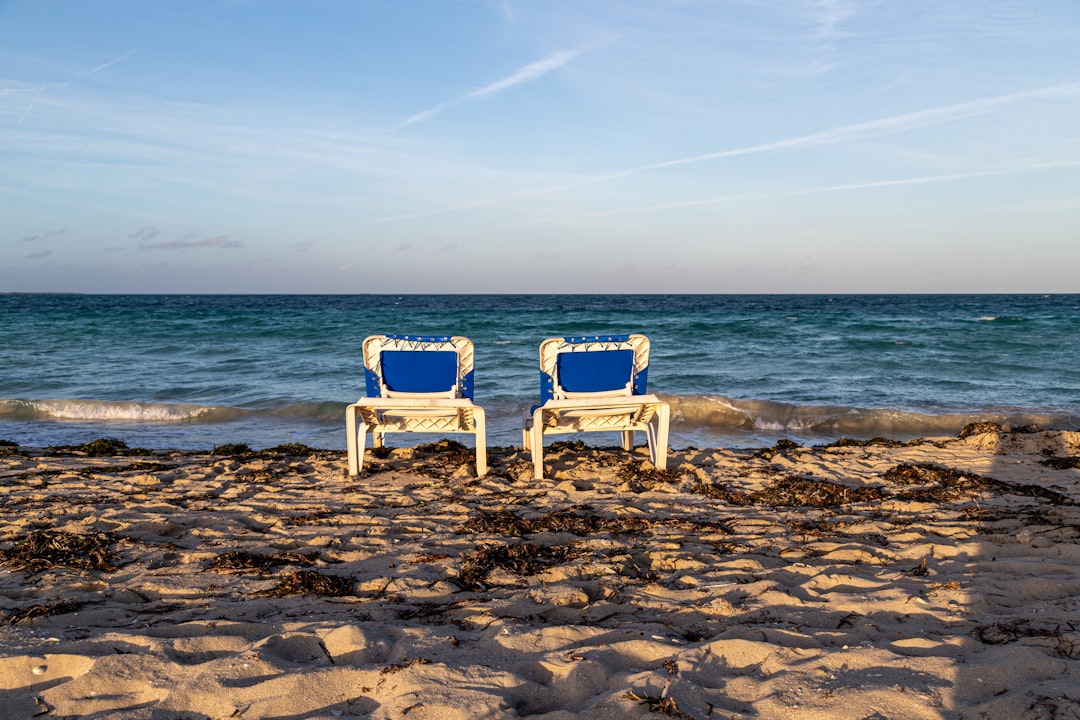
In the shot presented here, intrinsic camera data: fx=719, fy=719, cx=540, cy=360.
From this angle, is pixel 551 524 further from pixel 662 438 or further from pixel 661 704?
pixel 661 704

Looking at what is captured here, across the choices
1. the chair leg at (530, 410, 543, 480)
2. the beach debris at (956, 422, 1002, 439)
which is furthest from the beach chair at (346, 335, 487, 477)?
the beach debris at (956, 422, 1002, 439)

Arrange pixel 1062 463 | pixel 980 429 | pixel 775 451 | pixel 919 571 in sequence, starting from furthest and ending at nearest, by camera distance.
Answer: pixel 980 429 < pixel 775 451 < pixel 1062 463 < pixel 919 571

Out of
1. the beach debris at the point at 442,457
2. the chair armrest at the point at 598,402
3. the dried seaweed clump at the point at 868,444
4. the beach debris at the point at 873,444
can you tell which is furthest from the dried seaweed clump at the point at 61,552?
the dried seaweed clump at the point at 868,444

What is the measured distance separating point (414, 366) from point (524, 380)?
26.8 feet

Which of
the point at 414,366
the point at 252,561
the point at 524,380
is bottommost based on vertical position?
the point at 524,380

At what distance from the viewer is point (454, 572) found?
3553 millimetres

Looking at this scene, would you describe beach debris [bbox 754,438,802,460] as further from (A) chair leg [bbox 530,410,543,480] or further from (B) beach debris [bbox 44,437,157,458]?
(B) beach debris [bbox 44,437,157,458]

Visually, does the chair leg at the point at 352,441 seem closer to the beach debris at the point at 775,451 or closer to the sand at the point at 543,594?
the sand at the point at 543,594

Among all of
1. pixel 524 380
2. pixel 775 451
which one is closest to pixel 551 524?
pixel 775 451

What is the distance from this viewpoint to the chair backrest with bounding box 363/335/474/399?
6.46 m

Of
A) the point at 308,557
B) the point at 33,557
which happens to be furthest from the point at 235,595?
the point at 33,557

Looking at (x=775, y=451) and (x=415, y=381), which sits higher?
(x=415, y=381)

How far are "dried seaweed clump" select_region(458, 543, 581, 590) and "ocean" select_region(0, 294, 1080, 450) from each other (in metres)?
4.99

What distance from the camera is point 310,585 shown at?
331 centimetres
